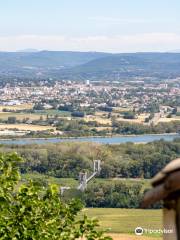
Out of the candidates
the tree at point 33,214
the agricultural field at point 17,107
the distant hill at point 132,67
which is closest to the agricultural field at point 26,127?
the agricultural field at point 17,107

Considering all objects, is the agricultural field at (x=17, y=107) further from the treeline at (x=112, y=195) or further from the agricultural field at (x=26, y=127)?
the treeline at (x=112, y=195)

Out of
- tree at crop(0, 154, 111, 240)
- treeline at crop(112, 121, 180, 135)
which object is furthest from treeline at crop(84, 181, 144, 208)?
treeline at crop(112, 121, 180, 135)

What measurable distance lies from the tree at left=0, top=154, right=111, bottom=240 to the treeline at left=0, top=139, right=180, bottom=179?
2703cm

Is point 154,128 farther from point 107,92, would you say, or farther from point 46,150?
point 107,92

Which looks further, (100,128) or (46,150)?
(100,128)

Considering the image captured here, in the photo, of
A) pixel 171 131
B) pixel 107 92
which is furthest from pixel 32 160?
pixel 107 92

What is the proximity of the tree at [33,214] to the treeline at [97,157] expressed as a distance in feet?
88.7

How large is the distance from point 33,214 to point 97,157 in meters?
32.1

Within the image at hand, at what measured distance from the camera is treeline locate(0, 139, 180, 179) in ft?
109

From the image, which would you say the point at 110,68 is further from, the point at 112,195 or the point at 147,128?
the point at 112,195

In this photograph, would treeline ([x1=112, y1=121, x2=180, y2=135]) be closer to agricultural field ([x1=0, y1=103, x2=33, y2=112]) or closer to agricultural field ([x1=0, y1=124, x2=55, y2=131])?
agricultural field ([x1=0, y1=124, x2=55, y2=131])

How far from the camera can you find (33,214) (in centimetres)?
402

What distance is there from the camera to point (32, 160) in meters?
34.8

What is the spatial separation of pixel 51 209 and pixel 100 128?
53.1 m
